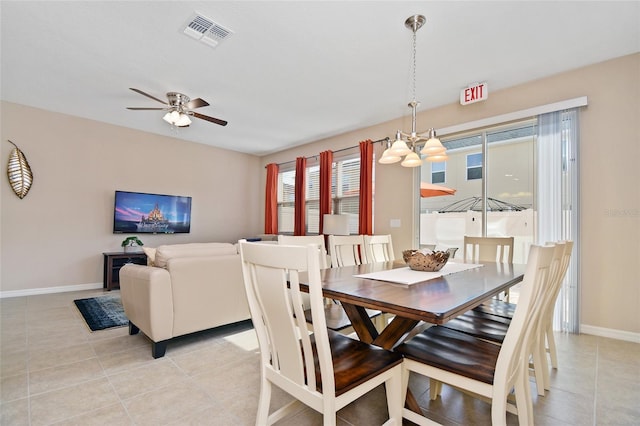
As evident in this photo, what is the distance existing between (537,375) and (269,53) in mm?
3211

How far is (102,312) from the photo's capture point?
11.0 ft

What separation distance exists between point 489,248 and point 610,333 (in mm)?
1308

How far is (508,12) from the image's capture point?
7.17ft

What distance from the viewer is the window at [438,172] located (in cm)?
397

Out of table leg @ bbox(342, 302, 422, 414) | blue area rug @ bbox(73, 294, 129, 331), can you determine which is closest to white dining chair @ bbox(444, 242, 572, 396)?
table leg @ bbox(342, 302, 422, 414)

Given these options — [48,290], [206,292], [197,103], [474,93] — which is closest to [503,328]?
[206,292]

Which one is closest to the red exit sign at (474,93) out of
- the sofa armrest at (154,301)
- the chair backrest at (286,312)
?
the chair backrest at (286,312)

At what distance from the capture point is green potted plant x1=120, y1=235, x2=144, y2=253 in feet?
15.6

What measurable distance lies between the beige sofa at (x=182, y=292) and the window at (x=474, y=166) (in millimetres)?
3019

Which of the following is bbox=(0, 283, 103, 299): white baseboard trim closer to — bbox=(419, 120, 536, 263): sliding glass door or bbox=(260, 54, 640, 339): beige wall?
bbox=(419, 120, 536, 263): sliding glass door

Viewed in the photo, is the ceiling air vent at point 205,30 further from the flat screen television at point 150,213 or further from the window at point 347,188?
the flat screen television at point 150,213

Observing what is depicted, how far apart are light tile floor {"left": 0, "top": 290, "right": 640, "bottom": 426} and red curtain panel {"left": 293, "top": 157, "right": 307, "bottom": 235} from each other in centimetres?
304

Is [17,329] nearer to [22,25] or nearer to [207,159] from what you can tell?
[22,25]

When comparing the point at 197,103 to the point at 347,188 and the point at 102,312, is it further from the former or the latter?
the point at 347,188
